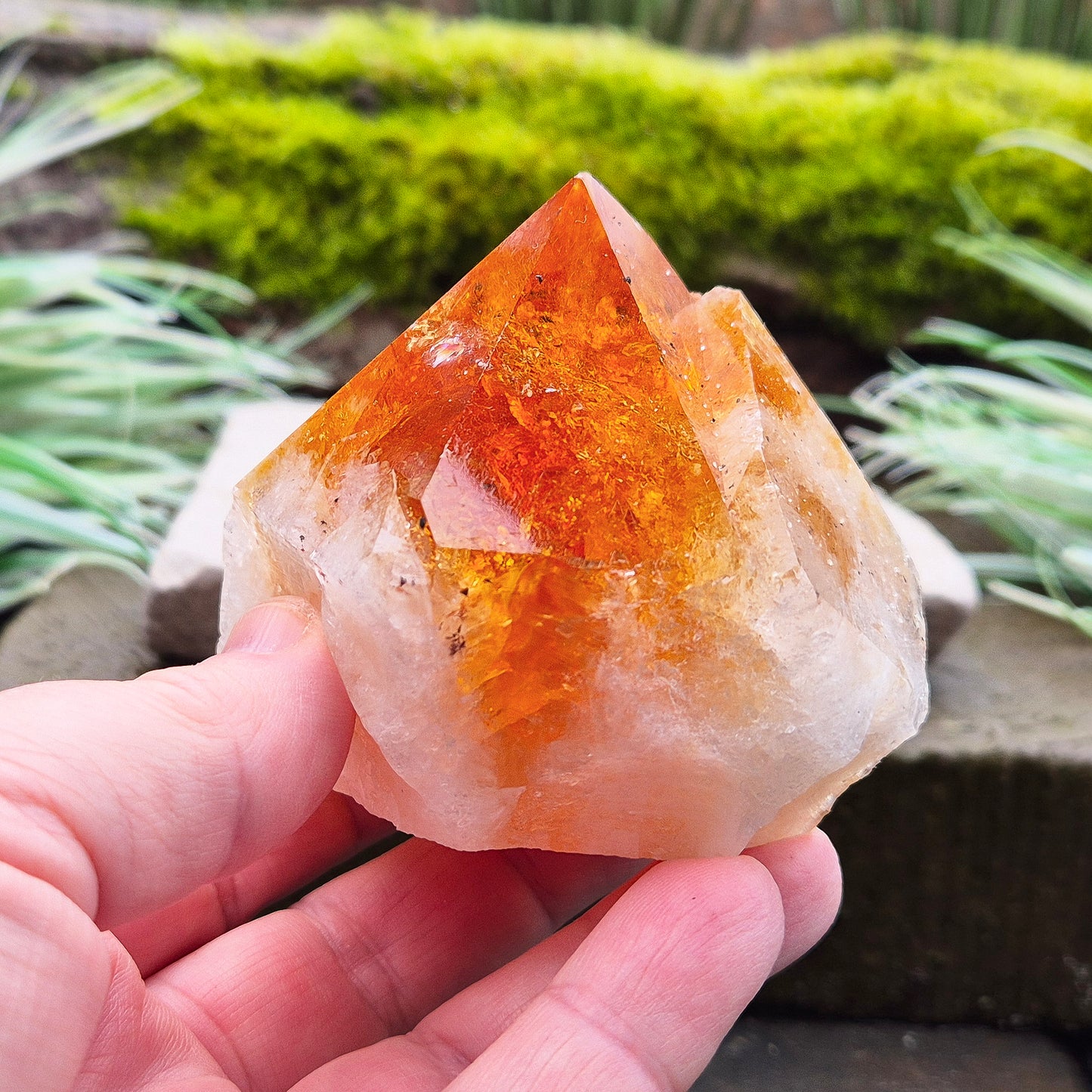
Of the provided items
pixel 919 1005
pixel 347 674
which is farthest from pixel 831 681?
pixel 919 1005

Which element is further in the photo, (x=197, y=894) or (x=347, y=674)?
(x=197, y=894)

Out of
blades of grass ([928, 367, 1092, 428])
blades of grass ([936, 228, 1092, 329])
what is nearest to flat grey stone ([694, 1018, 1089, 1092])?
blades of grass ([928, 367, 1092, 428])

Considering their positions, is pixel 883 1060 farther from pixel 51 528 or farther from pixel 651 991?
pixel 51 528

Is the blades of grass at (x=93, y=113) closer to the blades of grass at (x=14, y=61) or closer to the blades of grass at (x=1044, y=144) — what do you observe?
the blades of grass at (x=14, y=61)

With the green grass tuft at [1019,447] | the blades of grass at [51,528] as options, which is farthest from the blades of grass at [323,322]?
the green grass tuft at [1019,447]

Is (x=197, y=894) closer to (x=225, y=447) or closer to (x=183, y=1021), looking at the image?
(x=183, y=1021)

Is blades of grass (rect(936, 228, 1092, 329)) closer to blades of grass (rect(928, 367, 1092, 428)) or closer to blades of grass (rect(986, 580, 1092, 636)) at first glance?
blades of grass (rect(928, 367, 1092, 428))
